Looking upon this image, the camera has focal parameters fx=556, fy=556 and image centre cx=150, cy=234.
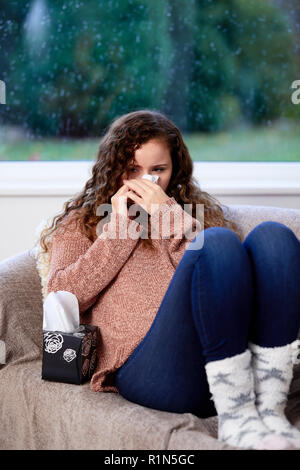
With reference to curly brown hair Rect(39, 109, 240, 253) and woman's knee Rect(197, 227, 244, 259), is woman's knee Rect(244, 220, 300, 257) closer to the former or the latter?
woman's knee Rect(197, 227, 244, 259)

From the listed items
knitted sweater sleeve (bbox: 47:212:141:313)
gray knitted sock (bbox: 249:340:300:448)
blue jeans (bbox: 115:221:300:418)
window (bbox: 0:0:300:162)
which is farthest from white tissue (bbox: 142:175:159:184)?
window (bbox: 0:0:300:162)

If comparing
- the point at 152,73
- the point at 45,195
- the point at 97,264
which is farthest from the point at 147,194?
the point at 152,73

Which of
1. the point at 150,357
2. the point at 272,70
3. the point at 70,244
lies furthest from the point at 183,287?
the point at 272,70

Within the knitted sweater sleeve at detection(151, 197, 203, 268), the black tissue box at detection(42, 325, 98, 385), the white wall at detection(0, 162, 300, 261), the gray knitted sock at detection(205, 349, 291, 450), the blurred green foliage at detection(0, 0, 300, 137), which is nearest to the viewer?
the gray knitted sock at detection(205, 349, 291, 450)

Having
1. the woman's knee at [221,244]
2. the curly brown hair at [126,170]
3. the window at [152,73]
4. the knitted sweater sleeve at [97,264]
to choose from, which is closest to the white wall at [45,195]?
the window at [152,73]

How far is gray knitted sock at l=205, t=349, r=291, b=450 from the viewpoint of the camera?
39.3 inches

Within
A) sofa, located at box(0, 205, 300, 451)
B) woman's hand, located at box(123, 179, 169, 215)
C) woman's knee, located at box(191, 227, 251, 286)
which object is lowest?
sofa, located at box(0, 205, 300, 451)

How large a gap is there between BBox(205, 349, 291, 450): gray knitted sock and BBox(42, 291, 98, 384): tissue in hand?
0.96 feet

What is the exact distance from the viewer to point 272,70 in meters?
2.19

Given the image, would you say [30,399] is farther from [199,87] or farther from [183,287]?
[199,87]

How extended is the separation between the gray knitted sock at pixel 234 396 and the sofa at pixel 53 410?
1.4 inches

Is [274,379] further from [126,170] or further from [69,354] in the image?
[126,170]

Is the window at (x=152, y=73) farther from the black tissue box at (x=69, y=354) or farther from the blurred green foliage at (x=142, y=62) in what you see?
the black tissue box at (x=69, y=354)

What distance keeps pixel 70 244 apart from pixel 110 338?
0.82 ft
